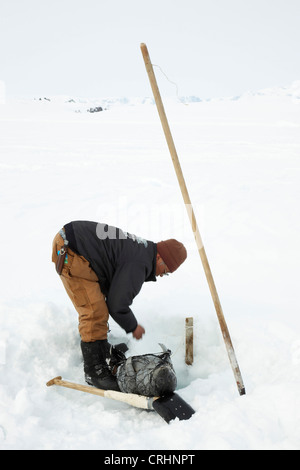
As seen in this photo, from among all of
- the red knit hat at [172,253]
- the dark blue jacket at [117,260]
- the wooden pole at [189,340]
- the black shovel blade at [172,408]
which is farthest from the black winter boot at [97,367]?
the red knit hat at [172,253]

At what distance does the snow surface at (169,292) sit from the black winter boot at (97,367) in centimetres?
11

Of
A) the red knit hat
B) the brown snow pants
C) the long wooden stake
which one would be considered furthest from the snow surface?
the red knit hat

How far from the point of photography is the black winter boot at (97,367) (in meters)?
2.58

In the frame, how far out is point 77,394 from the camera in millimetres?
2537

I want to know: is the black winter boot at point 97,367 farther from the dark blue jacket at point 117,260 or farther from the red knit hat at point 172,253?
the red knit hat at point 172,253

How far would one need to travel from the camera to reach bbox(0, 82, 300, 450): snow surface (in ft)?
6.68

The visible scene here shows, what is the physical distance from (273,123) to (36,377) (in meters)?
11.7

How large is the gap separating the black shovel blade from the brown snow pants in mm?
616

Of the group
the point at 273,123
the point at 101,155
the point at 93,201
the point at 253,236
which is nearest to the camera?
the point at 253,236

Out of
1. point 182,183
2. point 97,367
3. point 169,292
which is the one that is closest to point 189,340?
point 97,367

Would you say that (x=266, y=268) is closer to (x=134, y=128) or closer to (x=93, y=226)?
(x=93, y=226)

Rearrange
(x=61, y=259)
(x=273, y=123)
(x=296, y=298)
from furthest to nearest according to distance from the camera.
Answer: (x=273, y=123) → (x=296, y=298) → (x=61, y=259)

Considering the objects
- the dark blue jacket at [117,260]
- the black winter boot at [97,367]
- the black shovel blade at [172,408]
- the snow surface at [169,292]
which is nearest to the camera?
the snow surface at [169,292]
